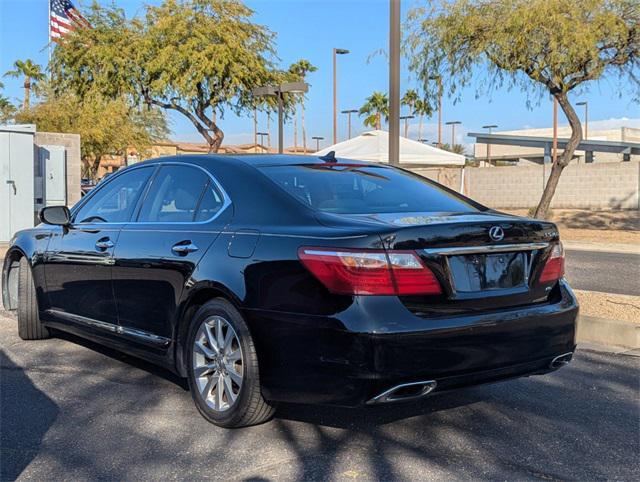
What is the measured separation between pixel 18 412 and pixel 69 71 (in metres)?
19.9

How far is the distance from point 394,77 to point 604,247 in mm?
9423

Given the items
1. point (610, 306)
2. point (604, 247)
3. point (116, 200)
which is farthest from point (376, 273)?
point (604, 247)

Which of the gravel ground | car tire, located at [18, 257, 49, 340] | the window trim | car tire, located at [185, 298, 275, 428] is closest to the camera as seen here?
car tire, located at [185, 298, 275, 428]

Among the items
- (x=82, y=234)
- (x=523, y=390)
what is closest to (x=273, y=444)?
(x=523, y=390)

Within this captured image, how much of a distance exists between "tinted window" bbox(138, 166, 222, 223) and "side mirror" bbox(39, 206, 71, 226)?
3.51 feet

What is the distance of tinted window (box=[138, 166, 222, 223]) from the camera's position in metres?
4.40

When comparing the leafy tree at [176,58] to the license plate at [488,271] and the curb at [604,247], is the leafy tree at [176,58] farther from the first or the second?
the license plate at [488,271]

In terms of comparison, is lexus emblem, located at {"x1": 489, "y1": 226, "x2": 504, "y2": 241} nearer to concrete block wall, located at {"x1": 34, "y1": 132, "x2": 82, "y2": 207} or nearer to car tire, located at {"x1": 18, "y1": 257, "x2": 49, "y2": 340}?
car tire, located at {"x1": 18, "y1": 257, "x2": 49, "y2": 340}

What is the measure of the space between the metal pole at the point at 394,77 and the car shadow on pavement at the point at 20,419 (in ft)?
16.9

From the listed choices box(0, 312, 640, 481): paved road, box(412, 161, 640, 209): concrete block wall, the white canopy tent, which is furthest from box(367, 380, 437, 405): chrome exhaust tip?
box(412, 161, 640, 209): concrete block wall

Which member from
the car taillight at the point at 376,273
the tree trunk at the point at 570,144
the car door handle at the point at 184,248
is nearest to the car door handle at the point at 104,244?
→ the car door handle at the point at 184,248

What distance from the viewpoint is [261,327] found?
357 centimetres

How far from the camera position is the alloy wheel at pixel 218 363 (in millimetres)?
3766

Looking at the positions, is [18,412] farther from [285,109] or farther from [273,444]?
[285,109]
